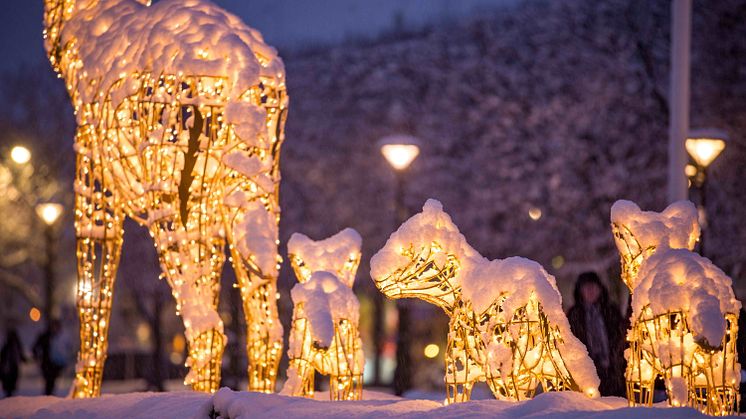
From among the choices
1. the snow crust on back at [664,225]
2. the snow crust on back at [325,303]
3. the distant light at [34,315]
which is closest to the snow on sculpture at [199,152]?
the snow crust on back at [325,303]

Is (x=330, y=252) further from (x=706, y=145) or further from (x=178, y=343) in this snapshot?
(x=178, y=343)

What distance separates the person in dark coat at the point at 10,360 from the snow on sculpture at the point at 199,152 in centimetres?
864

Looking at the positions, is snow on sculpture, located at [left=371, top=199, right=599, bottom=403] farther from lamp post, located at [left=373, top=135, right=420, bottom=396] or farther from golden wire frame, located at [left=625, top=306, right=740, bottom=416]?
lamp post, located at [left=373, top=135, right=420, bottom=396]

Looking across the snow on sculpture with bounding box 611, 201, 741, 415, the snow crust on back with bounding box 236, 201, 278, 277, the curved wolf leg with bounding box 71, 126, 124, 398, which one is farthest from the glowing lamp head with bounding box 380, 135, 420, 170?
the snow on sculpture with bounding box 611, 201, 741, 415

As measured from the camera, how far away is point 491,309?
8352 mm

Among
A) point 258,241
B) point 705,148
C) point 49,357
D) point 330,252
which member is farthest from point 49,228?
point 330,252

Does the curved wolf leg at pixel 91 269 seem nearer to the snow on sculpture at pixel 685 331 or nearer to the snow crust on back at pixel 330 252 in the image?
the snow crust on back at pixel 330 252

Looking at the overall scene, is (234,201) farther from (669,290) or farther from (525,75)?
(525,75)

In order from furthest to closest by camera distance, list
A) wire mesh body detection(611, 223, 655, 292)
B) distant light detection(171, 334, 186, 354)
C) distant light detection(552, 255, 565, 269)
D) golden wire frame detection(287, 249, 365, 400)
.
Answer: distant light detection(171, 334, 186, 354) → distant light detection(552, 255, 565, 269) → golden wire frame detection(287, 249, 365, 400) → wire mesh body detection(611, 223, 655, 292)

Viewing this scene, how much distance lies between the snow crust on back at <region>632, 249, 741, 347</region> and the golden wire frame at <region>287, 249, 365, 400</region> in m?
2.29

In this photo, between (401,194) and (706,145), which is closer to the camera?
(706,145)

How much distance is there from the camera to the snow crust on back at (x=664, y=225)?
839cm

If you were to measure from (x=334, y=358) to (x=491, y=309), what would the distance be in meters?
1.45

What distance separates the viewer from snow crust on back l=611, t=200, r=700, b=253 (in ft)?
27.5
